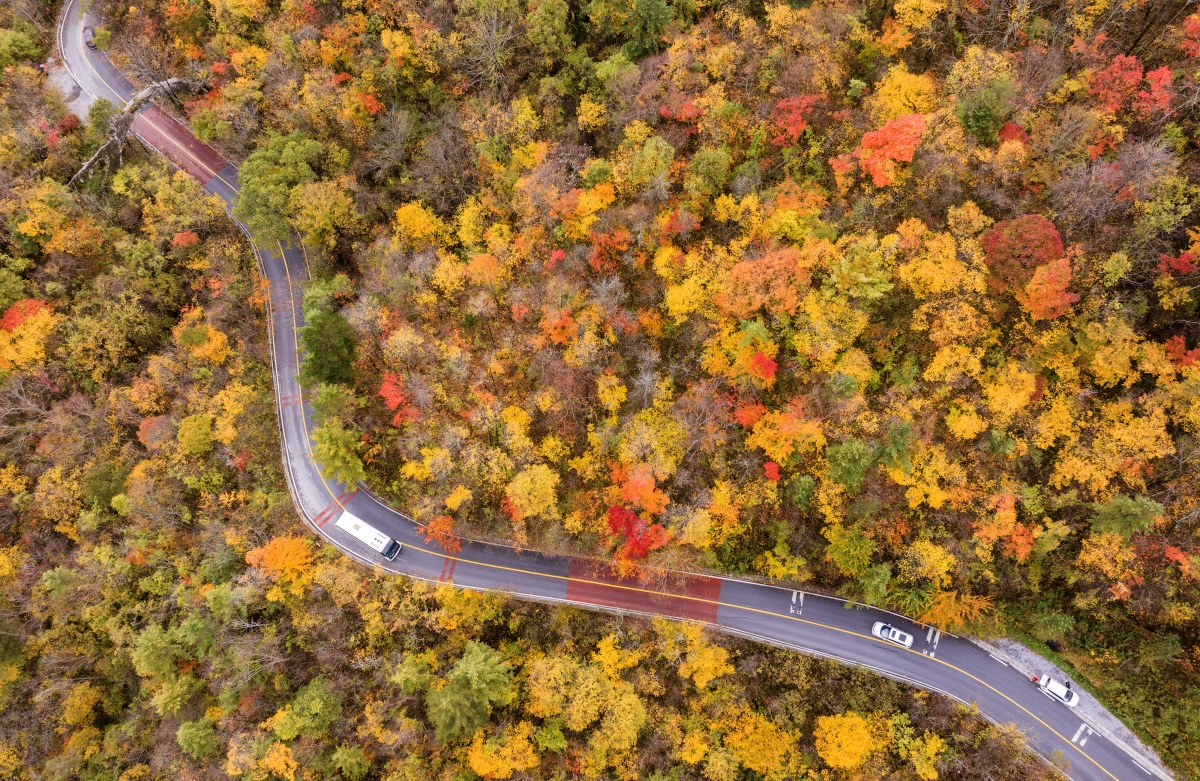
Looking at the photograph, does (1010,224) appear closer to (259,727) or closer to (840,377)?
(840,377)

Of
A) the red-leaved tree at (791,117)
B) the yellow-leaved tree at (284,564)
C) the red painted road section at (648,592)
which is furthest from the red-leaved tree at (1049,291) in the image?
the yellow-leaved tree at (284,564)

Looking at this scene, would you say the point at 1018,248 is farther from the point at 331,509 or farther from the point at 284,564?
the point at 284,564

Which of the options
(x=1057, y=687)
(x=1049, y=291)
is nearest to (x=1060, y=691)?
(x=1057, y=687)

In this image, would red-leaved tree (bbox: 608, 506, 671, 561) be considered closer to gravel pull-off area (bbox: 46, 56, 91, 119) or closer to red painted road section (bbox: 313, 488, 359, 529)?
red painted road section (bbox: 313, 488, 359, 529)

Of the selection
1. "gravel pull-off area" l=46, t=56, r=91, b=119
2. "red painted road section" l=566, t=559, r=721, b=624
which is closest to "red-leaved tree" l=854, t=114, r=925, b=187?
"red painted road section" l=566, t=559, r=721, b=624

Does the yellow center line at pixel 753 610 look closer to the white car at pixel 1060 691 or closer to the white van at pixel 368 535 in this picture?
the white van at pixel 368 535

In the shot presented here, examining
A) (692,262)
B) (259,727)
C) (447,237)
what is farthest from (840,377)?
(259,727)
